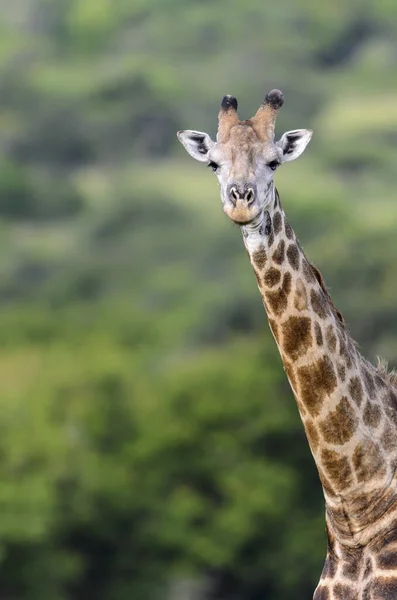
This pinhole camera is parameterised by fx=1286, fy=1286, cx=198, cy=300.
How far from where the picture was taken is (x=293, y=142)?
703 centimetres

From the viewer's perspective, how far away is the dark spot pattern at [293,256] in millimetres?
7062

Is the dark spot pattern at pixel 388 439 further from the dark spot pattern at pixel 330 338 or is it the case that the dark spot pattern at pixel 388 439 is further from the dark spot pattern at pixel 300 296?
the dark spot pattern at pixel 300 296

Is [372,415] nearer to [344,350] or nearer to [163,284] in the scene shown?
[344,350]

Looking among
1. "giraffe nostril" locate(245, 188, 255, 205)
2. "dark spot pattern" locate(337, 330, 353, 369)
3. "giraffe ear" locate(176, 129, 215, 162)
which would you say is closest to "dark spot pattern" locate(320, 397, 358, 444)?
"dark spot pattern" locate(337, 330, 353, 369)

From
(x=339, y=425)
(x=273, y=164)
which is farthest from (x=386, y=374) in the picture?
(x=273, y=164)

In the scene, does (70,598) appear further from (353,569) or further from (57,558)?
(353,569)

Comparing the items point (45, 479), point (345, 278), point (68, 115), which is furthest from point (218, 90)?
point (45, 479)

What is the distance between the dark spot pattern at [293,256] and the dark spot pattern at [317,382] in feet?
1.78

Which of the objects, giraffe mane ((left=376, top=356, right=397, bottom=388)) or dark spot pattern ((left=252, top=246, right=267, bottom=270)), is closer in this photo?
dark spot pattern ((left=252, top=246, right=267, bottom=270))

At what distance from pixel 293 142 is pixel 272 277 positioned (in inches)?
29.5

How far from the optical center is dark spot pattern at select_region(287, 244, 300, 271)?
278 inches

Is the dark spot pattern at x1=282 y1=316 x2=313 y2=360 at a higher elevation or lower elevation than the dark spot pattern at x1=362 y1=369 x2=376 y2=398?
higher

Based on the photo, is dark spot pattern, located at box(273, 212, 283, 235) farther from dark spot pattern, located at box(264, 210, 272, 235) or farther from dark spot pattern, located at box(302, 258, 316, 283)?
dark spot pattern, located at box(302, 258, 316, 283)

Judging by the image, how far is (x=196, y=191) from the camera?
180ft
